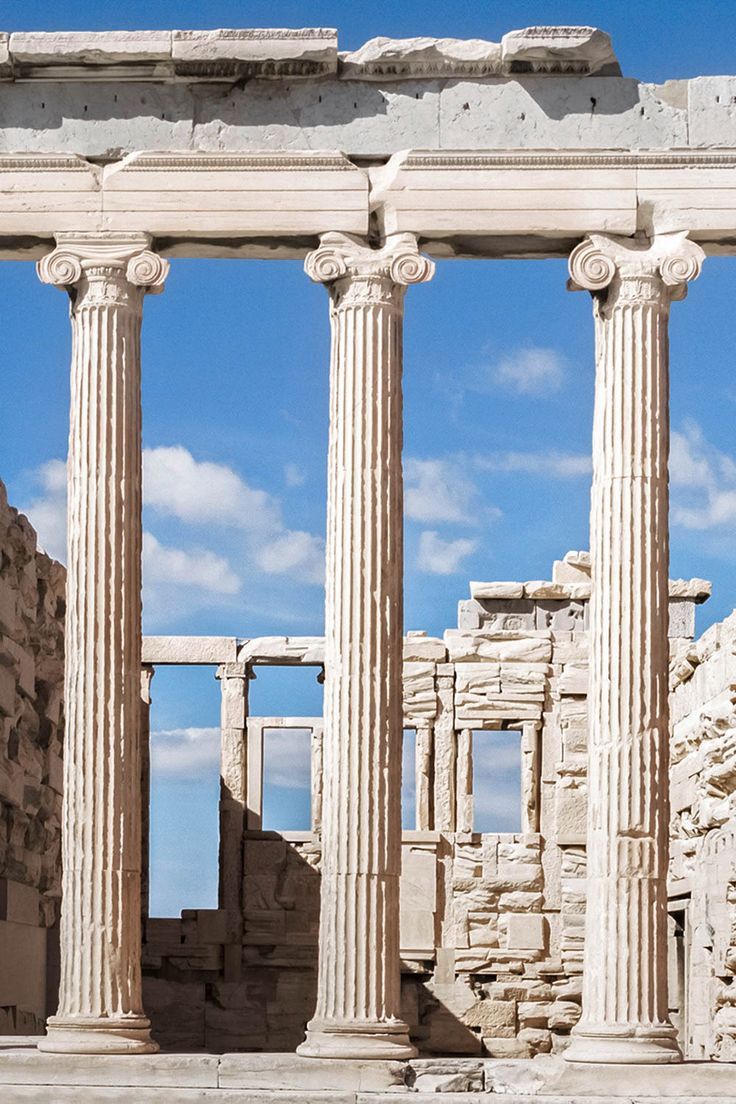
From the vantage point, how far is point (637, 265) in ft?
80.5

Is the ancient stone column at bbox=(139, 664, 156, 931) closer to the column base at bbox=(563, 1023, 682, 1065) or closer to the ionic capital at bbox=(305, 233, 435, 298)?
the ionic capital at bbox=(305, 233, 435, 298)

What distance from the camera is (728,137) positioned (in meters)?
24.7

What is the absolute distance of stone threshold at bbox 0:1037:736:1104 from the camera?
2255 cm

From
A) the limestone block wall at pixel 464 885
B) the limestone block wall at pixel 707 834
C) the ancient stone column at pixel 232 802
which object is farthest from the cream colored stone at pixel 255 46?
the ancient stone column at pixel 232 802

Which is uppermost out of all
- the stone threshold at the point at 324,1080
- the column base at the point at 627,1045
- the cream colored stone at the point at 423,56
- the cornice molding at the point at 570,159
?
the cream colored stone at the point at 423,56

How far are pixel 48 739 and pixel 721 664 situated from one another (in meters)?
11.5

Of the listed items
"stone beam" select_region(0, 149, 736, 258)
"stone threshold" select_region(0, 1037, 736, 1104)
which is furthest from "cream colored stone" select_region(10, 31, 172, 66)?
"stone threshold" select_region(0, 1037, 736, 1104)

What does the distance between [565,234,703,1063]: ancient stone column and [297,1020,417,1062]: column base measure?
1.87 m

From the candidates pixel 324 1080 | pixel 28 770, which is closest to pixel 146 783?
pixel 28 770

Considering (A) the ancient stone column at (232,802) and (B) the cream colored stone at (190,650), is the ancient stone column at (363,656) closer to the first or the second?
(A) the ancient stone column at (232,802)

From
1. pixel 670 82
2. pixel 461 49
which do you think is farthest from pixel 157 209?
pixel 670 82

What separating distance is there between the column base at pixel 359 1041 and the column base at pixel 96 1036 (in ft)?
5.90

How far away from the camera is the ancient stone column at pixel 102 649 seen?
78.3ft

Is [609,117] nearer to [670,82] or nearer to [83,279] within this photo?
[670,82]
